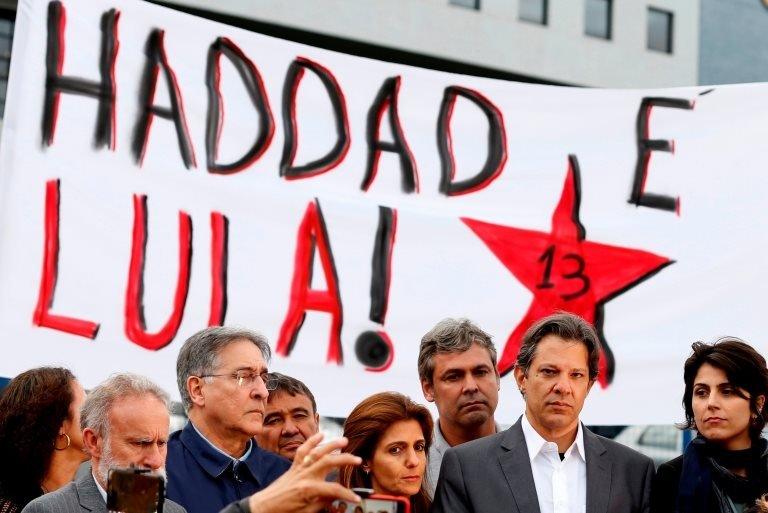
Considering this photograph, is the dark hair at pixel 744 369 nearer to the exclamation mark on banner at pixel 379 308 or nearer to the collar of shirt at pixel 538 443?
the collar of shirt at pixel 538 443

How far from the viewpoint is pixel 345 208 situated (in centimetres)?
531

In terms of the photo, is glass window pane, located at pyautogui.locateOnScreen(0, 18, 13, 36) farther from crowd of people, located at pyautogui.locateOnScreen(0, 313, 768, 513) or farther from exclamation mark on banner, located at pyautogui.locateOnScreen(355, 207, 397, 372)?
crowd of people, located at pyautogui.locateOnScreen(0, 313, 768, 513)

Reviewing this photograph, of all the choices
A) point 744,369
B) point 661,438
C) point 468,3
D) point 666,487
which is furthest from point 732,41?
point 666,487

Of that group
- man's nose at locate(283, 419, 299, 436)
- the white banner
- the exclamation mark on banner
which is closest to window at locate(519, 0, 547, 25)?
the white banner

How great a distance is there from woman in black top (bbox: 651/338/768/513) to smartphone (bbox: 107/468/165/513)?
185 cm

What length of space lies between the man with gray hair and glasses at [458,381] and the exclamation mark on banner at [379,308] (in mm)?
427

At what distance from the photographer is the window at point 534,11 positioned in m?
28.1

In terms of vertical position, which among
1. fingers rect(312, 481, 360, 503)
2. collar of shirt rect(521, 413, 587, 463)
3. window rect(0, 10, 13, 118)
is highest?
window rect(0, 10, 13, 118)

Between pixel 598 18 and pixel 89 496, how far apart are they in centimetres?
2680

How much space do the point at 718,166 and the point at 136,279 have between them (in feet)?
8.26

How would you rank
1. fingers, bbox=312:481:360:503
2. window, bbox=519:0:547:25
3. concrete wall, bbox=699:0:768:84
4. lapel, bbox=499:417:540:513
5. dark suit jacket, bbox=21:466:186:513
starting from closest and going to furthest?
fingers, bbox=312:481:360:503
dark suit jacket, bbox=21:466:186:513
lapel, bbox=499:417:540:513
window, bbox=519:0:547:25
concrete wall, bbox=699:0:768:84

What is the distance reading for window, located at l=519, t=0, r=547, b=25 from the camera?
28.1 m

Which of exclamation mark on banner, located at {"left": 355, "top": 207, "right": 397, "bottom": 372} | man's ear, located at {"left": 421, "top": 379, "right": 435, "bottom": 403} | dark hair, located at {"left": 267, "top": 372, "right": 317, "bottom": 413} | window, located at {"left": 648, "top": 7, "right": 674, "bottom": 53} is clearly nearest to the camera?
man's ear, located at {"left": 421, "top": 379, "right": 435, "bottom": 403}

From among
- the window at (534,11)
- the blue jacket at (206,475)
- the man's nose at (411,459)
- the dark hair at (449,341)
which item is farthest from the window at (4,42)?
the man's nose at (411,459)
